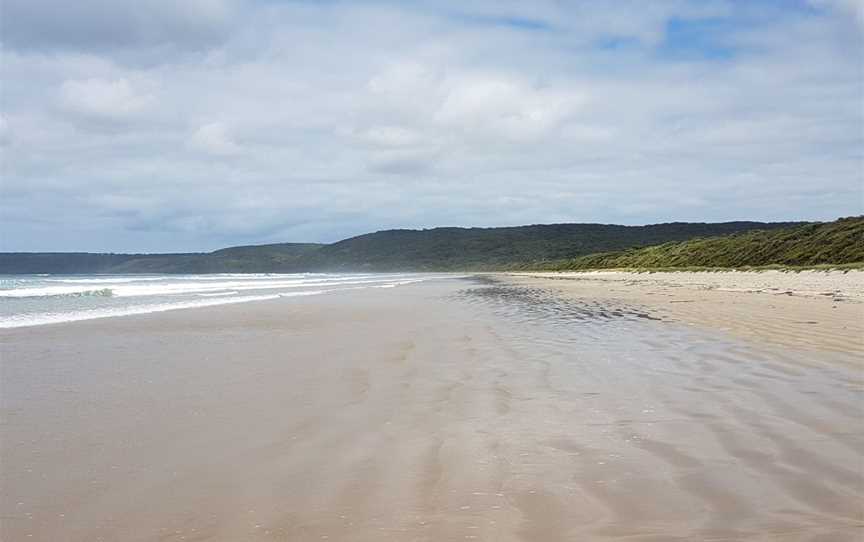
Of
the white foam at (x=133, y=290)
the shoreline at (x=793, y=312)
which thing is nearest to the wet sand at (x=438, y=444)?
the shoreline at (x=793, y=312)

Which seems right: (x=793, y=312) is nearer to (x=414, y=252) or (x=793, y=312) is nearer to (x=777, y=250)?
(x=777, y=250)

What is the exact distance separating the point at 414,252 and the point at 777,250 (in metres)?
128

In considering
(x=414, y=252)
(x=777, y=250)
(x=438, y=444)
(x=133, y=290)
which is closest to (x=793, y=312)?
(x=438, y=444)

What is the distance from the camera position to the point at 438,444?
4.95 m

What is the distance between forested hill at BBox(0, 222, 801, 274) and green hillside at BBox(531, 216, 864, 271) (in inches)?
2941

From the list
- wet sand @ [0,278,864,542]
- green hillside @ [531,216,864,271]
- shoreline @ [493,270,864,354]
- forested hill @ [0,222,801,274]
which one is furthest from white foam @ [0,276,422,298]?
forested hill @ [0,222,801,274]

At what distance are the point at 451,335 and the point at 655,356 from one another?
13.7 feet

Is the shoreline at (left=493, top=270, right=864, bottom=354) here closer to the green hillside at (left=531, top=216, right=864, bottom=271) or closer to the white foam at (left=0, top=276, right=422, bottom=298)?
the green hillside at (left=531, top=216, right=864, bottom=271)

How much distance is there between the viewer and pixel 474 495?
382 cm

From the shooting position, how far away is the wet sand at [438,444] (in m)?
3.48

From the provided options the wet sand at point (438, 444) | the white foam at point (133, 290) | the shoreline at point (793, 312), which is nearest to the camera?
the wet sand at point (438, 444)

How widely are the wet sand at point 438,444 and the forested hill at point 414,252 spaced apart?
4934 inches

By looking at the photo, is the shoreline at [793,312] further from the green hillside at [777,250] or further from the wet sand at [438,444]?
the green hillside at [777,250]

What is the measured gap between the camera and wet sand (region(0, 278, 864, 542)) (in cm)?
348
